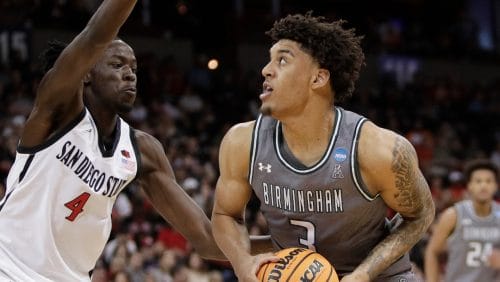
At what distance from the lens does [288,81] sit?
4148mm

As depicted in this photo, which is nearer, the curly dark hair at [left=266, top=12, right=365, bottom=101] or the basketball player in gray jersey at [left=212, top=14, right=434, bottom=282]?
the basketball player in gray jersey at [left=212, top=14, right=434, bottom=282]

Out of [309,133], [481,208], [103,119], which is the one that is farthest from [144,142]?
[481,208]

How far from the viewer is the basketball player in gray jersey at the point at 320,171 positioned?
4.07 m

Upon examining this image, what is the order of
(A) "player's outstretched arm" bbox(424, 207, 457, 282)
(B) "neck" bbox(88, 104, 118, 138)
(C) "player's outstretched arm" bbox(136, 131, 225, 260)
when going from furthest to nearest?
(A) "player's outstretched arm" bbox(424, 207, 457, 282) → (C) "player's outstretched arm" bbox(136, 131, 225, 260) → (B) "neck" bbox(88, 104, 118, 138)

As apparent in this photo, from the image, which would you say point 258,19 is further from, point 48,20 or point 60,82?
point 60,82

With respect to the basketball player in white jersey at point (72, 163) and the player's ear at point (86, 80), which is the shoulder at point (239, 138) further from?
the player's ear at point (86, 80)

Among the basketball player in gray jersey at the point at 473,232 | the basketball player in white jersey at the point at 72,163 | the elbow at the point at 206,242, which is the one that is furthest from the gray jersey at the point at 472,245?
the basketball player in white jersey at the point at 72,163

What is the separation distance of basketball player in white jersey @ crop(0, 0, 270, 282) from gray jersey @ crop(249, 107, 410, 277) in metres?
0.70

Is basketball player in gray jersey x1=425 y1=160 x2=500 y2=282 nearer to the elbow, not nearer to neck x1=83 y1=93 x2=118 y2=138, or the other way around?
the elbow

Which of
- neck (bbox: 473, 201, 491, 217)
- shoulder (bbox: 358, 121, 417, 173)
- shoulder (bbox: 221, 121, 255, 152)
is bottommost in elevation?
neck (bbox: 473, 201, 491, 217)

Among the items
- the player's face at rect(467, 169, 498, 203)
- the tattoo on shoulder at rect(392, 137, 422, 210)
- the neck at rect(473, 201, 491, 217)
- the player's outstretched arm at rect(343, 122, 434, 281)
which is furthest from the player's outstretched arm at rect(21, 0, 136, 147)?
the neck at rect(473, 201, 491, 217)

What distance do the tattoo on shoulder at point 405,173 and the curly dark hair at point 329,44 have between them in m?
0.41

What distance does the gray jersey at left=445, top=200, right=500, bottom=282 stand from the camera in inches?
308

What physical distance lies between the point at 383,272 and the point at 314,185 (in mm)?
563
